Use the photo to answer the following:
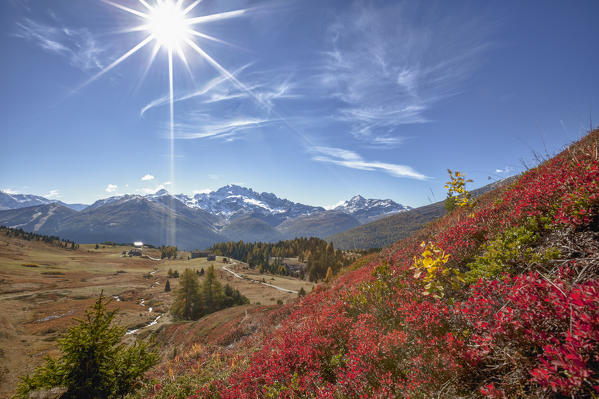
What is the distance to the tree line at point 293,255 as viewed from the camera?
94000 millimetres

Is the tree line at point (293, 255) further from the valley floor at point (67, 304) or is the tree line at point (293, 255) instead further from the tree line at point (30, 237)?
the tree line at point (30, 237)

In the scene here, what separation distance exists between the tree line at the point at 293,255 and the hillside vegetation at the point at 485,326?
6501 centimetres

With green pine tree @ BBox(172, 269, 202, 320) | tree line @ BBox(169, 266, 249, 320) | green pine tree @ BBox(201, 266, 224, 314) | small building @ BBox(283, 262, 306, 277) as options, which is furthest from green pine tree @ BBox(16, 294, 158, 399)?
small building @ BBox(283, 262, 306, 277)

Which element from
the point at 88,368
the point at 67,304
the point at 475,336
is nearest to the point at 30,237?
the point at 67,304

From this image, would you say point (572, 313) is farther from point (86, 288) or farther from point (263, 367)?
point (86, 288)

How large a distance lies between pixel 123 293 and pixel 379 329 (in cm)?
9396

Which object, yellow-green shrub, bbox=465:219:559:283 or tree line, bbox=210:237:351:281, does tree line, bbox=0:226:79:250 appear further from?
yellow-green shrub, bbox=465:219:559:283

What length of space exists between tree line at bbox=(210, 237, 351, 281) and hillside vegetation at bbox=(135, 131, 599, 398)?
2559 inches

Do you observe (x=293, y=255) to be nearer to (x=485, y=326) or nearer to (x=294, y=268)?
(x=294, y=268)

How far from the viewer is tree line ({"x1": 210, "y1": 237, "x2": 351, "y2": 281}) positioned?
94000 mm

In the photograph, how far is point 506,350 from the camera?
302 cm

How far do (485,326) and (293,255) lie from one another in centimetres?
15598

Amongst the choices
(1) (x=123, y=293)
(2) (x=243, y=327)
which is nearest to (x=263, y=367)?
(2) (x=243, y=327)

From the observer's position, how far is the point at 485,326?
10.9 feet
